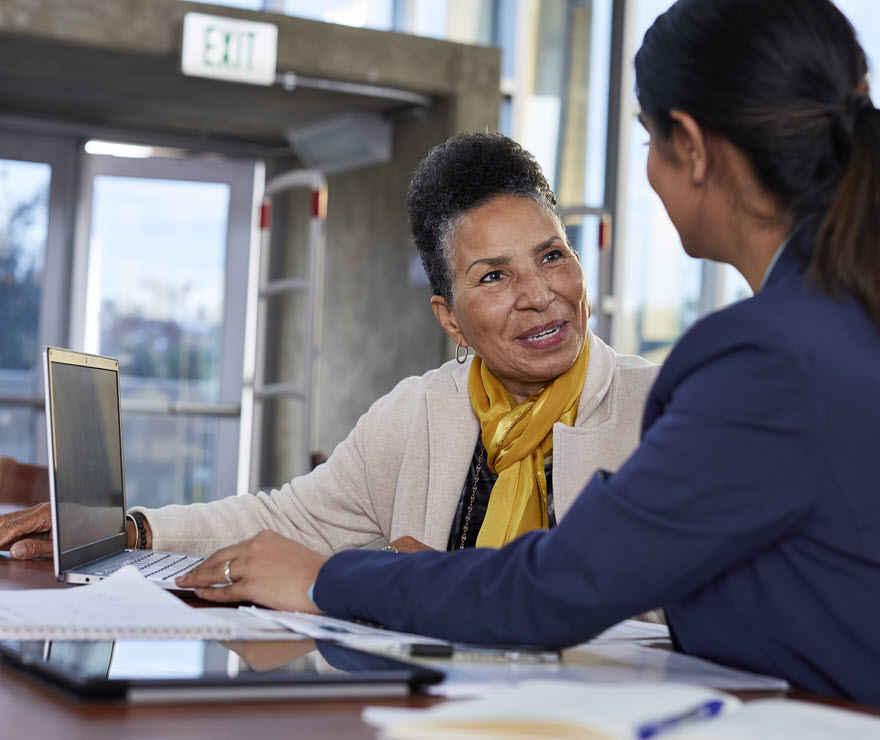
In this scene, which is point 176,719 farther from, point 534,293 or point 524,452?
point 534,293

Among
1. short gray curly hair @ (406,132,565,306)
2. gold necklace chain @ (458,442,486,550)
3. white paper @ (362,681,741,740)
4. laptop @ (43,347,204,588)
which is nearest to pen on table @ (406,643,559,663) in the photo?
white paper @ (362,681,741,740)

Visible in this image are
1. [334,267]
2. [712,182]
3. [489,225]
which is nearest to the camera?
[712,182]

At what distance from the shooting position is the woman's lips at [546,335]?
1.85 meters

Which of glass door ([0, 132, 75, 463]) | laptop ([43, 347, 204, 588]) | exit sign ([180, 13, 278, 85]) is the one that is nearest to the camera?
laptop ([43, 347, 204, 588])

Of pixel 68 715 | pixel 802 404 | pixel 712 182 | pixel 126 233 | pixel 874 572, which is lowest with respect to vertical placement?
pixel 68 715

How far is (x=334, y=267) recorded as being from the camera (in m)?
5.66

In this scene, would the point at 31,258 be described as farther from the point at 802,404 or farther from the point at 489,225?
the point at 802,404

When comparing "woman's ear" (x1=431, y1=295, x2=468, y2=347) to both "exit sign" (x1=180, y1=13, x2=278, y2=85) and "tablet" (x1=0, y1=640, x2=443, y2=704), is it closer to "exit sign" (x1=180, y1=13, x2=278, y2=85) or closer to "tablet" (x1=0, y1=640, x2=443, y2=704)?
"tablet" (x1=0, y1=640, x2=443, y2=704)

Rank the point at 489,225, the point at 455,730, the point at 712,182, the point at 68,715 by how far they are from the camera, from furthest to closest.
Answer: the point at 489,225 → the point at 712,182 → the point at 68,715 → the point at 455,730

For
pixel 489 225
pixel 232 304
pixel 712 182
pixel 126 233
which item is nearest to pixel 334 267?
pixel 232 304

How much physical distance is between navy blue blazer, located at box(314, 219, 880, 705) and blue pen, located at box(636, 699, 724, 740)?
0.18 metres

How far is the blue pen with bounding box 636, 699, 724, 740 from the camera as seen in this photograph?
2.10 feet

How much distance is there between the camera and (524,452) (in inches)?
70.7

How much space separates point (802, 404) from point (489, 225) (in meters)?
1.06
